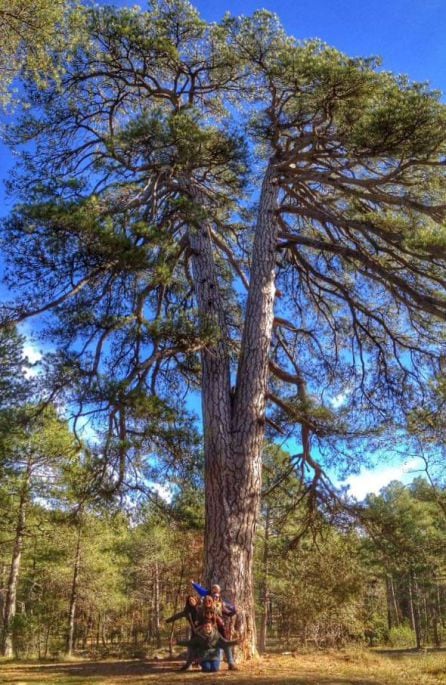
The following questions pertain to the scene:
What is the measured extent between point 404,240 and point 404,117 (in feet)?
5.28

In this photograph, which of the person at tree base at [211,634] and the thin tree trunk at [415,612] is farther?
the thin tree trunk at [415,612]

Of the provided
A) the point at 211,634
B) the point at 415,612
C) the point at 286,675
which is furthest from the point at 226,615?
the point at 415,612

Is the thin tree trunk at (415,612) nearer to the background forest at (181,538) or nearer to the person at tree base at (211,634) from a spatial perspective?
the background forest at (181,538)

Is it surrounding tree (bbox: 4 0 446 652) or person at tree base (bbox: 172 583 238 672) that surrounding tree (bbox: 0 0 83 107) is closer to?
surrounding tree (bbox: 4 0 446 652)

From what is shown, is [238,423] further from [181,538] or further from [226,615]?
[181,538]

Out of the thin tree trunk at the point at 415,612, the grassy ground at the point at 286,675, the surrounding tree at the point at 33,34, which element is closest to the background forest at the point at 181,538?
the thin tree trunk at the point at 415,612

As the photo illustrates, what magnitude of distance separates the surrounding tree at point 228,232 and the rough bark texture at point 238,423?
0.02 m

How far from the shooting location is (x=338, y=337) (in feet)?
33.0

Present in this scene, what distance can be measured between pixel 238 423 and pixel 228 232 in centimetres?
456

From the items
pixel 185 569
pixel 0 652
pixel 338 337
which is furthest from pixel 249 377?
pixel 0 652

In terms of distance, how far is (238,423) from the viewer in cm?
691

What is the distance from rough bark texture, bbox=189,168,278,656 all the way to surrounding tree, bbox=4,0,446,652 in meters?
0.02

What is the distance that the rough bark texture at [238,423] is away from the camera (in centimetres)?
607

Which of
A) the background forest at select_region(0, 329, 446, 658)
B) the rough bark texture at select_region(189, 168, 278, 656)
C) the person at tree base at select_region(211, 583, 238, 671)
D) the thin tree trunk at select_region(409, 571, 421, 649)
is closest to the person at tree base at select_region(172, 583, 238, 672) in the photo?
the person at tree base at select_region(211, 583, 238, 671)
